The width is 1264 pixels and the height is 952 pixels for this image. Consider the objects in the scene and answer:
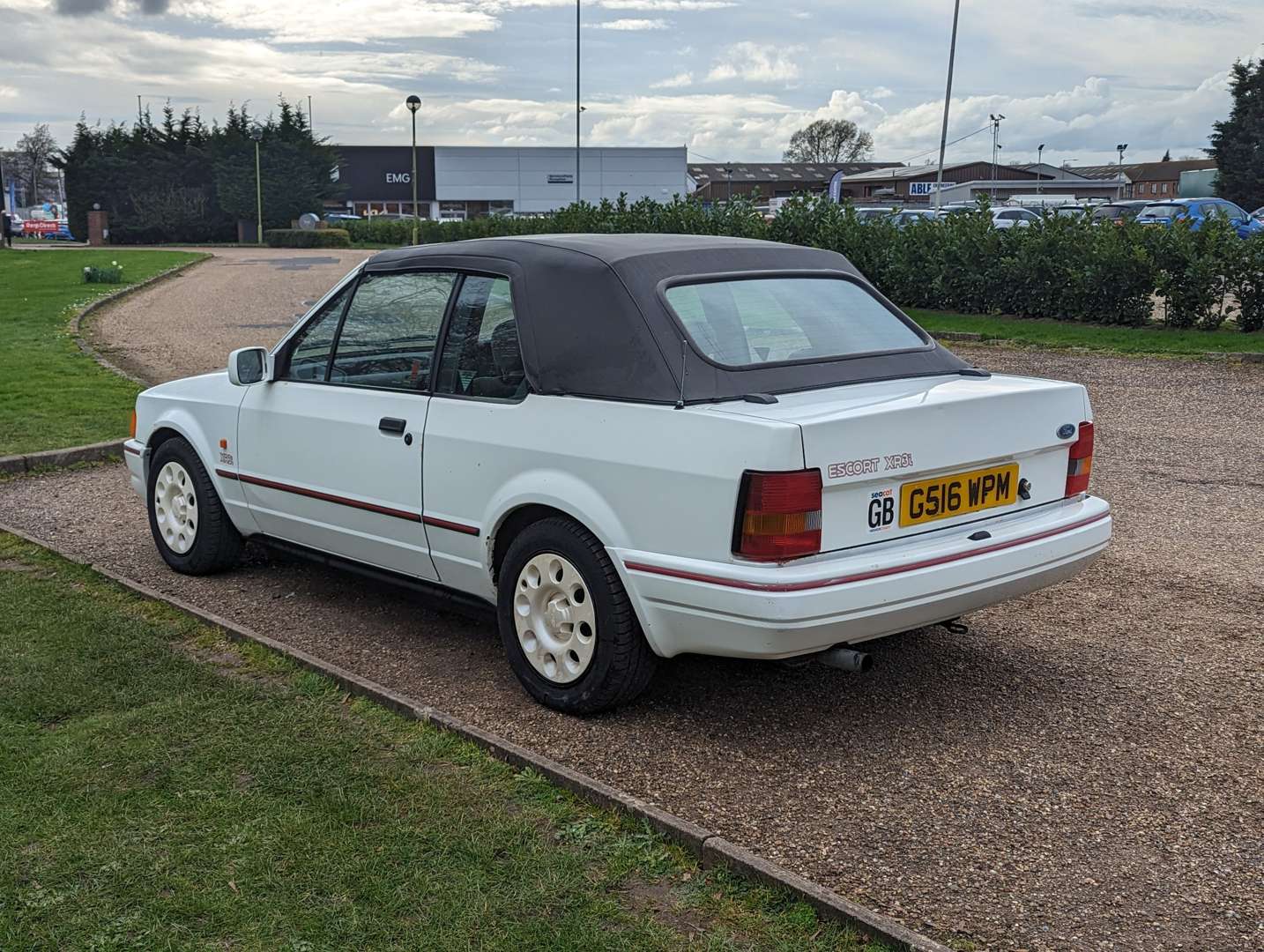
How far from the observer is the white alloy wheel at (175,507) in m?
6.55

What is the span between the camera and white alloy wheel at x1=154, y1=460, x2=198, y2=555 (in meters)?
6.55

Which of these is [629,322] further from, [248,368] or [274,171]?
[274,171]

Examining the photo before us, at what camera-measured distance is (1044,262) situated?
18438mm

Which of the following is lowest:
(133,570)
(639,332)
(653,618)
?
(133,570)

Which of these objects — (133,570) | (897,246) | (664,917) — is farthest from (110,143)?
(664,917)

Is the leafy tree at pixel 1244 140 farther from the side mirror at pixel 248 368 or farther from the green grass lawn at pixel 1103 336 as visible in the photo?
the side mirror at pixel 248 368

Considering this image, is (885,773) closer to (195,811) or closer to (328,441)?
(195,811)

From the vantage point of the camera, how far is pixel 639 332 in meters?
4.51

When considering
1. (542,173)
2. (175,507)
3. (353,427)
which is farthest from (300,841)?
(542,173)

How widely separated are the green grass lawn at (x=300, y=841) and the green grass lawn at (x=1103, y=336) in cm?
1359

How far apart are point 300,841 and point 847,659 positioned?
5.91 feet

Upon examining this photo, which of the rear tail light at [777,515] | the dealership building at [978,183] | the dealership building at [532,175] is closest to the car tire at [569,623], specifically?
the rear tail light at [777,515]

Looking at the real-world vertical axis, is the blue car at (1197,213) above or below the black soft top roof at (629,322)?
above

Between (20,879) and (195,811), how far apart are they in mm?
517
